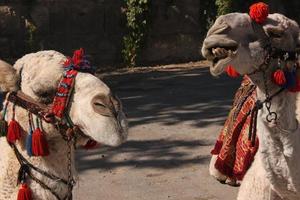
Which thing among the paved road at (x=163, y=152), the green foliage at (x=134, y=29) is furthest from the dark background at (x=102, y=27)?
the paved road at (x=163, y=152)

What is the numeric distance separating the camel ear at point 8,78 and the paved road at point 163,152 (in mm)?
3740

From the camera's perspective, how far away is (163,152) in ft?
26.1

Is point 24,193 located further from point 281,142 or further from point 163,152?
point 163,152

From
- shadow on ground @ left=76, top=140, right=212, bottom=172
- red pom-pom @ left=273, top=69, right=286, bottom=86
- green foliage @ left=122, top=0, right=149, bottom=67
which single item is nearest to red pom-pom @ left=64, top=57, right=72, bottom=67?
red pom-pom @ left=273, top=69, right=286, bottom=86

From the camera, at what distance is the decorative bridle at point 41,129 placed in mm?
2719

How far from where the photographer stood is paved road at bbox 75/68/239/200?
6.66 m

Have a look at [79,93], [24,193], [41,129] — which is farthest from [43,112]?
[24,193]

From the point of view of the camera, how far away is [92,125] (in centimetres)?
258

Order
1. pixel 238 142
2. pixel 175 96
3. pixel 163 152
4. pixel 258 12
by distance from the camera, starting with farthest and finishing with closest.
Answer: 1. pixel 175 96
2. pixel 163 152
3. pixel 238 142
4. pixel 258 12

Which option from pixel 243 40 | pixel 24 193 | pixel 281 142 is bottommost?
pixel 24 193

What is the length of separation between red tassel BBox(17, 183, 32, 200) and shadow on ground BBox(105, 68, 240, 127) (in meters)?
6.66

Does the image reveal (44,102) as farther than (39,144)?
Yes

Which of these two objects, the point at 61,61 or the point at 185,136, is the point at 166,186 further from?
the point at 61,61

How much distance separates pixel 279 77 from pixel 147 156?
16.3 feet
